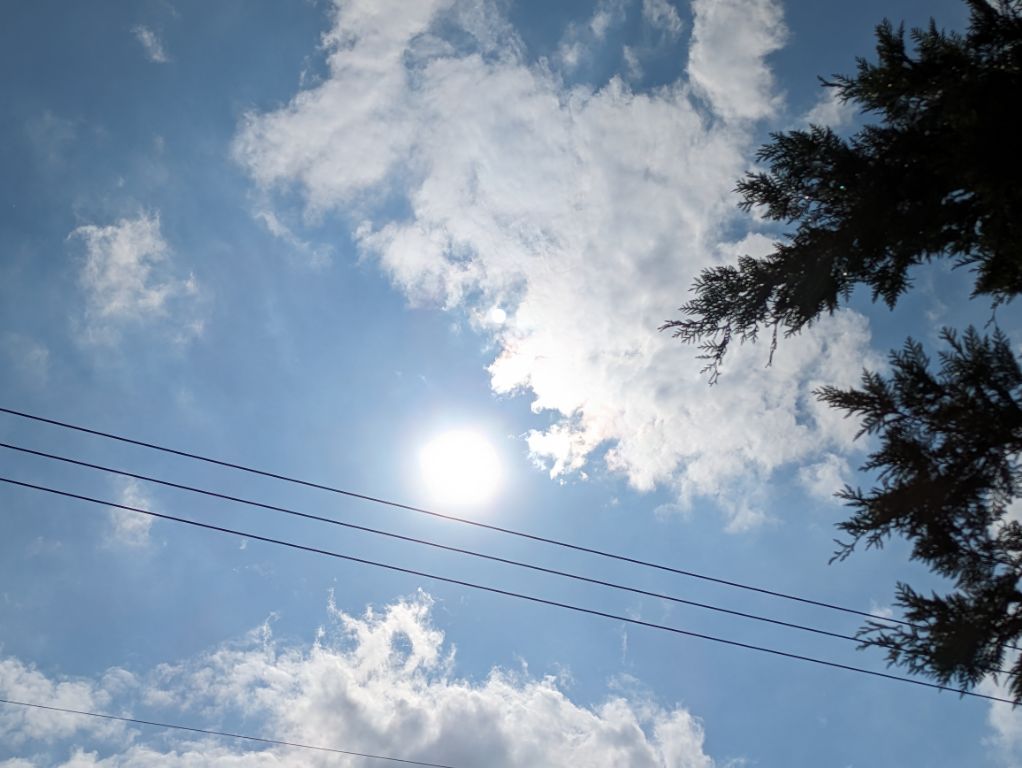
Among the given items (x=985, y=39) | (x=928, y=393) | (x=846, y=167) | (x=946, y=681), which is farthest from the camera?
(x=846, y=167)

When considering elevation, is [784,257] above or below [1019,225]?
above

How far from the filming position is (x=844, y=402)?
446 centimetres

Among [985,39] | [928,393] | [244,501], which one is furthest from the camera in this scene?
[244,501]

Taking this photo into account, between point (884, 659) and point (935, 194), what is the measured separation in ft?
13.1

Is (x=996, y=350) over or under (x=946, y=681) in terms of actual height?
over

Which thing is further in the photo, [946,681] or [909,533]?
[909,533]

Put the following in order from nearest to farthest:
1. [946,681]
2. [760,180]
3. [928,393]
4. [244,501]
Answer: [946,681], [928,393], [760,180], [244,501]

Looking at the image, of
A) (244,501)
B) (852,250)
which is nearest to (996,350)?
(852,250)

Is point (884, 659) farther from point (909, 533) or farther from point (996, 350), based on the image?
point (996, 350)

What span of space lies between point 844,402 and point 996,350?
101 centimetres

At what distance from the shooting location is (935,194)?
5.20m

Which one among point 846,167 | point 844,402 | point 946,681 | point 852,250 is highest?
point 846,167

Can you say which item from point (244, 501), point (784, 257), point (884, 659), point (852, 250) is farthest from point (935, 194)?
point (244, 501)

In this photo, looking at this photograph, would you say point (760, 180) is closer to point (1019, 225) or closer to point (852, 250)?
point (852, 250)
